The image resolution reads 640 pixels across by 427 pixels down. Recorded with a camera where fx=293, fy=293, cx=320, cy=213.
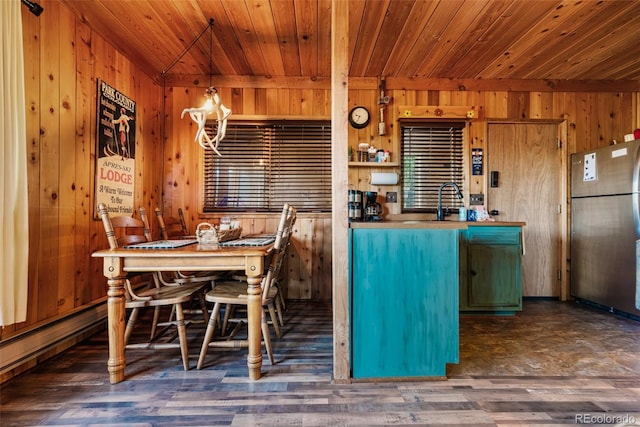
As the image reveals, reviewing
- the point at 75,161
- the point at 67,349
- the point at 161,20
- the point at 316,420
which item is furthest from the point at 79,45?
the point at 316,420

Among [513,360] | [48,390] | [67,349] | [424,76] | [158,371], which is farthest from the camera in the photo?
[424,76]

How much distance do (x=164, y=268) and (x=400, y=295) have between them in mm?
1368

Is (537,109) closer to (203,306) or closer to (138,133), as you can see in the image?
(203,306)

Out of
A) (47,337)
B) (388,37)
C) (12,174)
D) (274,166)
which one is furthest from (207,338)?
(388,37)

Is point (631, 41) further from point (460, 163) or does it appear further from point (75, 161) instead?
point (75, 161)

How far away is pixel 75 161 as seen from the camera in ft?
7.38

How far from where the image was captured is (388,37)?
105 inches

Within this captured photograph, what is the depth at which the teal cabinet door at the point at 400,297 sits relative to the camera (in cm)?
170

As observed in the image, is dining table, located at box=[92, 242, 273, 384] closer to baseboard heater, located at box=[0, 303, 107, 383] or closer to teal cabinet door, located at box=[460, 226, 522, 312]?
baseboard heater, located at box=[0, 303, 107, 383]

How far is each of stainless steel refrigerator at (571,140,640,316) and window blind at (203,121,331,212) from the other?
2.80m

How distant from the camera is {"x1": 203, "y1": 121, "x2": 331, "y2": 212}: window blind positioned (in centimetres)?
343

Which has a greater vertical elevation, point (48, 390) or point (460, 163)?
point (460, 163)

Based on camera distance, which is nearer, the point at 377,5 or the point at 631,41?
the point at 377,5

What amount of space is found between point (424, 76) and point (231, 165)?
2.49m
